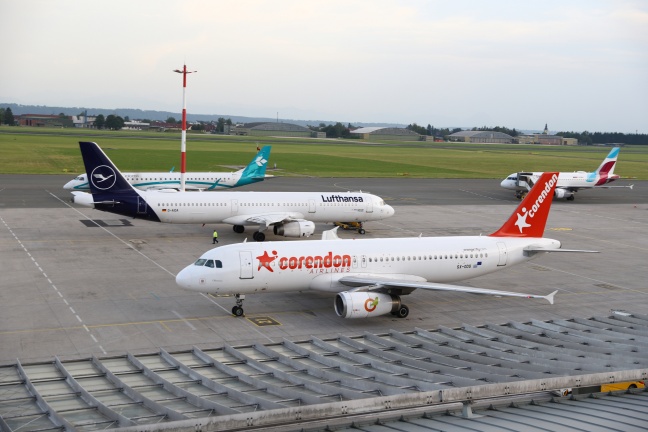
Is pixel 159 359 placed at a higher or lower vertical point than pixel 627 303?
higher

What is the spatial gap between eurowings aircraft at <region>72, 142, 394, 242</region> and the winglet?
21750mm

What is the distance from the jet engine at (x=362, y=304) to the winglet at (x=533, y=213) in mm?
11292

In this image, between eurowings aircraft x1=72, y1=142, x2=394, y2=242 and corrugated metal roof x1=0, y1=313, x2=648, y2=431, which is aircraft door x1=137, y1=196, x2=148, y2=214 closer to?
eurowings aircraft x1=72, y1=142, x2=394, y2=242

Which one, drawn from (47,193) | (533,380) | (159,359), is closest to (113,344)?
(159,359)

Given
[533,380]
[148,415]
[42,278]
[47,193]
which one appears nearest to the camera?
[148,415]

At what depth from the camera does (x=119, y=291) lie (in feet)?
146

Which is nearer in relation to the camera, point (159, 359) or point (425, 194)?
point (159, 359)

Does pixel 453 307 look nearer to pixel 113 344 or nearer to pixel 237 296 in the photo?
pixel 237 296

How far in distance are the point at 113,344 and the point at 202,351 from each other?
13699mm

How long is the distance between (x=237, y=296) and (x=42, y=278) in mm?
15863

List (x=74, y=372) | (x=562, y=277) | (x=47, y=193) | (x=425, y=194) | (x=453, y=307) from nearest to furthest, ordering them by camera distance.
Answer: (x=74, y=372) → (x=453, y=307) → (x=562, y=277) → (x=47, y=193) → (x=425, y=194)

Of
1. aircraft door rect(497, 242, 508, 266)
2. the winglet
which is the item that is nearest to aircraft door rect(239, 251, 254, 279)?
aircraft door rect(497, 242, 508, 266)

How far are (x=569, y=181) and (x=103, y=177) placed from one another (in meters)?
71.3

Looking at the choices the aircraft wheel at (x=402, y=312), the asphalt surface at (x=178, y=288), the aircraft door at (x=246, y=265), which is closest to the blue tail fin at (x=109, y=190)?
the asphalt surface at (x=178, y=288)
